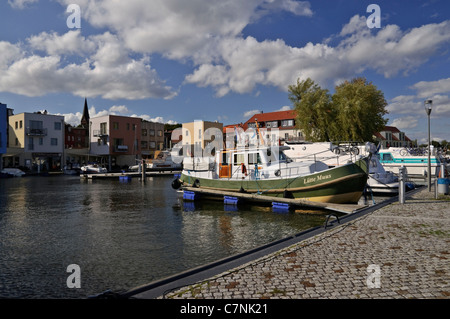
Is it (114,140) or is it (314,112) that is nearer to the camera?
(314,112)

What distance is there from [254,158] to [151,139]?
58928mm

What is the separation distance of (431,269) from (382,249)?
4.41 ft

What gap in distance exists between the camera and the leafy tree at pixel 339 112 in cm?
4091

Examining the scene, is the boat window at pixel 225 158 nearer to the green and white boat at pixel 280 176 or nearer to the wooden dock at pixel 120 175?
the green and white boat at pixel 280 176

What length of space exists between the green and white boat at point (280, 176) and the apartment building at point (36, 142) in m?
49.2

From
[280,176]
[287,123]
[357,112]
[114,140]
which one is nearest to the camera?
[280,176]

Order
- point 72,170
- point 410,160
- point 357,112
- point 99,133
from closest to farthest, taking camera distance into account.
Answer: point 410,160, point 357,112, point 72,170, point 99,133

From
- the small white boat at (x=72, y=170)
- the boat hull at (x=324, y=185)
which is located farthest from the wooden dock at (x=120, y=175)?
the boat hull at (x=324, y=185)

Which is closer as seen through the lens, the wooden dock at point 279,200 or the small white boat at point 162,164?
the wooden dock at point 279,200

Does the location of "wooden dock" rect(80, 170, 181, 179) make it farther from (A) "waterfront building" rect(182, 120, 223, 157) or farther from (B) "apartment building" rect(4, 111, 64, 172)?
(B) "apartment building" rect(4, 111, 64, 172)

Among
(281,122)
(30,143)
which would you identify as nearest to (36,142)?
(30,143)

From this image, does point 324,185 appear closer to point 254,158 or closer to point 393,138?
point 254,158

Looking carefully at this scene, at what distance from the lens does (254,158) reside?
64.5 feet
